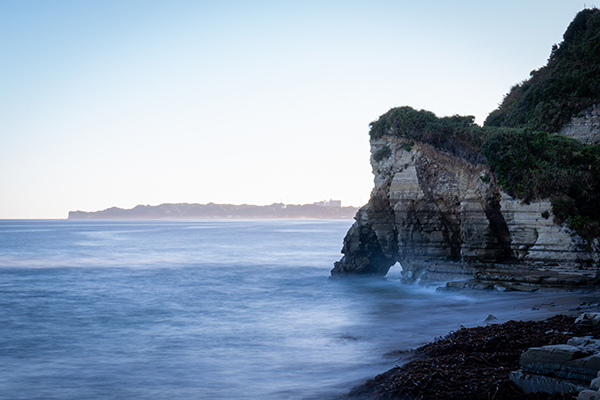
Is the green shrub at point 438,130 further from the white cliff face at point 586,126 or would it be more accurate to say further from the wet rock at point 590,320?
the wet rock at point 590,320

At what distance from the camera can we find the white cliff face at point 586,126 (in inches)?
854

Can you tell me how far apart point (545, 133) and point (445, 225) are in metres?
5.83

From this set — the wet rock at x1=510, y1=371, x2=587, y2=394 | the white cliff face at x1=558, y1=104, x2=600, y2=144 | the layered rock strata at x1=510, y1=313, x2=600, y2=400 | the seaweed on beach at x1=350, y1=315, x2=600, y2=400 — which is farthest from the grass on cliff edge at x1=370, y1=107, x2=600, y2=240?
the wet rock at x1=510, y1=371, x2=587, y2=394

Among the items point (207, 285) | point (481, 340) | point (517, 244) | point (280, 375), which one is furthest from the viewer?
point (207, 285)

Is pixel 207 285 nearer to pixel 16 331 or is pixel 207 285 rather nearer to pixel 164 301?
pixel 164 301

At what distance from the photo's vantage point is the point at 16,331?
623 inches

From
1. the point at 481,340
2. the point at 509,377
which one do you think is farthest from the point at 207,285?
the point at 509,377

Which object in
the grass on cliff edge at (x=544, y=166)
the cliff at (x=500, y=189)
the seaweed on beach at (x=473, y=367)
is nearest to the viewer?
the seaweed on beach at (x=473, y=367)

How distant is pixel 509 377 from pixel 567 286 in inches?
432

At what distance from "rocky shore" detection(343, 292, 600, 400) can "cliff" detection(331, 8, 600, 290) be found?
7.72 metres

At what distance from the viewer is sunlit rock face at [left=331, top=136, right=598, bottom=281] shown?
17453mm

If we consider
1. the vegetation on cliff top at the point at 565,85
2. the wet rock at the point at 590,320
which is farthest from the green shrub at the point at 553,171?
the wet rock at the point at 590,320

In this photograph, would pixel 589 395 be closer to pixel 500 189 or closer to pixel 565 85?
pixel 500 189

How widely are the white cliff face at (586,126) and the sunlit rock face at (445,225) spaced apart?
530cm
